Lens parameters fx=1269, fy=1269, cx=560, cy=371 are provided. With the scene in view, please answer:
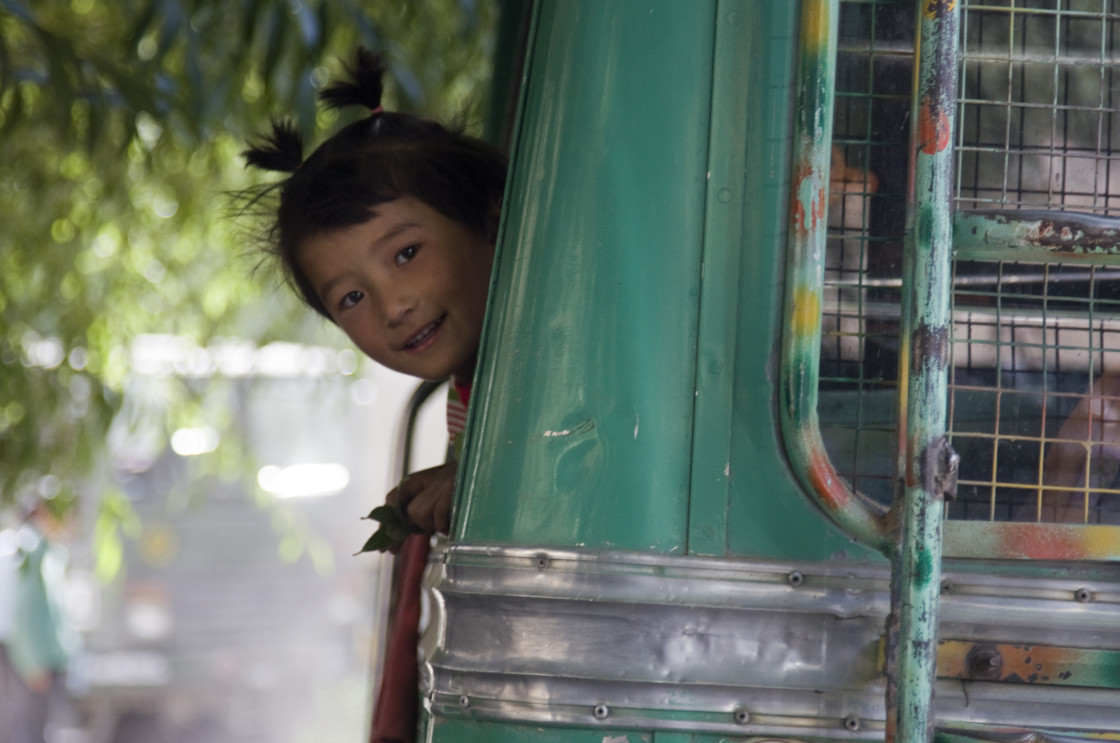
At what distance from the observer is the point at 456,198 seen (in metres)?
1.77

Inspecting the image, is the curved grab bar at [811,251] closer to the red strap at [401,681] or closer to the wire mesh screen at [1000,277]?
the wire mesh screen at [1000,277]

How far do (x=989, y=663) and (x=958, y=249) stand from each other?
0.39 m

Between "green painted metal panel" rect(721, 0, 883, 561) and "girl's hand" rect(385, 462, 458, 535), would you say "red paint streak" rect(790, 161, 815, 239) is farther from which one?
"girl's hand" rect(385, 462, 458, 535)

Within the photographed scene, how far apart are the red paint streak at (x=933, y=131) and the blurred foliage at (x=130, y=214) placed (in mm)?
2222

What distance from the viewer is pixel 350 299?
179 centimetres

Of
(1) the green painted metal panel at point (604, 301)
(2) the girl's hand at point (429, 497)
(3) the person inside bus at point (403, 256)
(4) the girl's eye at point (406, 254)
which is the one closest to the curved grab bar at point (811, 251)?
(1) the green painted metal panel at point (604, 301)

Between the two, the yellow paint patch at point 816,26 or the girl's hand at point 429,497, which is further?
the girl's hand at point 429,497

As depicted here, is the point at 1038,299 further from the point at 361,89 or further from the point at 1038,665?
the point at 361,89

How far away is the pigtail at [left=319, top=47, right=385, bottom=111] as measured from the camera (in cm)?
215

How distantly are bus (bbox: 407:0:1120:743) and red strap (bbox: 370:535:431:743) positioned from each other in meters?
0.35

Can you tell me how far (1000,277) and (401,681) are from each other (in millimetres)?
908

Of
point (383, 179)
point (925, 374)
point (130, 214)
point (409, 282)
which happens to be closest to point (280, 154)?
point (383, 179)

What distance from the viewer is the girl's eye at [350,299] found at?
1777 mm

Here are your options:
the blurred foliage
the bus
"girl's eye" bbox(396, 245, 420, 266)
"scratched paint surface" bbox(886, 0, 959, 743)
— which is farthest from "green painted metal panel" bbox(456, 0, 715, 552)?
the blurred foliage
